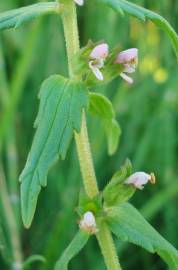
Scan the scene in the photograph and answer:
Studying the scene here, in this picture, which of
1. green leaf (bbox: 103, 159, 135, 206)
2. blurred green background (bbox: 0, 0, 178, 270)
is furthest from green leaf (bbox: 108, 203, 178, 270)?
blurred green background (bbox: 0, 0, 178, 270)

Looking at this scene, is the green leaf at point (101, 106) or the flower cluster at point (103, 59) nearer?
the flower cluster at point (103, 59)

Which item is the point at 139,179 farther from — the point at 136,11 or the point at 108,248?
the point at 136,11

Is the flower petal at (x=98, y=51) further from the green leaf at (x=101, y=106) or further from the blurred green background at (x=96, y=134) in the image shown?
the blurred green background at (x=96, y=134)

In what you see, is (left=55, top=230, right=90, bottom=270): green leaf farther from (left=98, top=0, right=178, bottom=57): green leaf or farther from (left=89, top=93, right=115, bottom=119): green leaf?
(left=98, top=0, right=178, bottom=57): green leaf

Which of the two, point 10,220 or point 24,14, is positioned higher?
point 24,14

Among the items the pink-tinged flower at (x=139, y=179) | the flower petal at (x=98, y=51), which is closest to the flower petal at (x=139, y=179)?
the pink-tinged flower at (x=139, y=179)

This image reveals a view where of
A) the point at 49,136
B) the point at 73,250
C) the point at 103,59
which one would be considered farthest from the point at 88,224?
the point at 103,59

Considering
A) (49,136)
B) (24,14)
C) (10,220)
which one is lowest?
(10,220)
